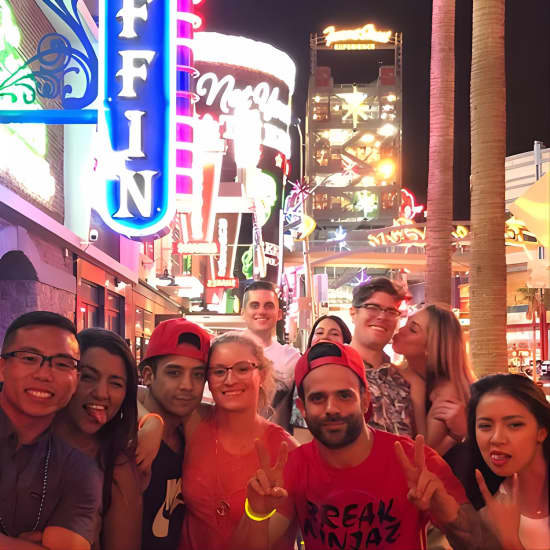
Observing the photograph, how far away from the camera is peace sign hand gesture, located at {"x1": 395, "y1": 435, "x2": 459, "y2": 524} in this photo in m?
3.13

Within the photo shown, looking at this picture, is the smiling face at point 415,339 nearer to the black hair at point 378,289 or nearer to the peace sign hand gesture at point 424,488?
the black hair at point 378,289

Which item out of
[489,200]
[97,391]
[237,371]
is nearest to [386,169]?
[489,200]

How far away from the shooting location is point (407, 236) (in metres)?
35.8

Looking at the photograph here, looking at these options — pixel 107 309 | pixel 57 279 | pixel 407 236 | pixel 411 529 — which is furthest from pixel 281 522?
pixel 407 236

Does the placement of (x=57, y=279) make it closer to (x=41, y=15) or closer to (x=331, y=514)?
(x=41, y=15)

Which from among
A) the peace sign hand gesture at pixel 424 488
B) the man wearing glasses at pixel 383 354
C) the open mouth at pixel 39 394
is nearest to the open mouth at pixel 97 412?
the open mouth at pixel 39 394

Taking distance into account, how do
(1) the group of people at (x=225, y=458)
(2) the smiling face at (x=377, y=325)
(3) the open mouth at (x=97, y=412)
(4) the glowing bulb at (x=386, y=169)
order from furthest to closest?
1. (4) the glowing bulb at (x=386, y=169)
2. (2) the smiling face at (x=377, y=325)
3. (3) the open mouth at (x=97, y=412)
4. (1) the group of people at (x=225, y=458)

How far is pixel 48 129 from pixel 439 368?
8088mm

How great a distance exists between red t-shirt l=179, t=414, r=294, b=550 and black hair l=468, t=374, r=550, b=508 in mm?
995

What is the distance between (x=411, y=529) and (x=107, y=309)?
12.0 metres

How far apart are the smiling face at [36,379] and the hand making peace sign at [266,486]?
894 mm

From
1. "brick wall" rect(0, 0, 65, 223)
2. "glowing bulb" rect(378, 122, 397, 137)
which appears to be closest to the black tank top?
"brick wall" rect(0, 0, 65, 223)

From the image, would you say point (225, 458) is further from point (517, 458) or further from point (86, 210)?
point (86, 210)

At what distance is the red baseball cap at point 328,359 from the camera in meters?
3.50
